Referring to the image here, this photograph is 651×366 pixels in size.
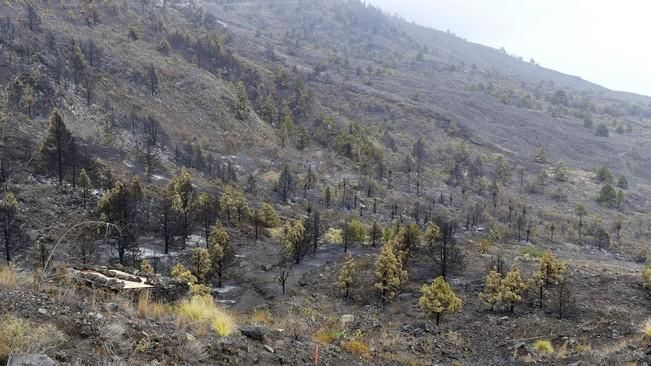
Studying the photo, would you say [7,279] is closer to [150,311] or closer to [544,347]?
[150,311]

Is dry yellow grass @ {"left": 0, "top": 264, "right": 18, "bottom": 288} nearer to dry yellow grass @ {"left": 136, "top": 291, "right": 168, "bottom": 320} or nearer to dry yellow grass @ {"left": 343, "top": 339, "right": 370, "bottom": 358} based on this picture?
dry yellow grass @ {"left": 136, "top": 291, "right": 168, "bottom": 320}

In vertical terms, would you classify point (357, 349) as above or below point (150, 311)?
below

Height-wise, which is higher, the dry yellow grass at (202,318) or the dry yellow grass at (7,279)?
the dry yellow grass at (7,279)

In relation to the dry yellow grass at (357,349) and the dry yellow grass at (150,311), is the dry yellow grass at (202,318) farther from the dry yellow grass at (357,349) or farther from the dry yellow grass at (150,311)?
the dry yellow grass at (357,349)

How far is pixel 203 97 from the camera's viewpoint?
86.4 m

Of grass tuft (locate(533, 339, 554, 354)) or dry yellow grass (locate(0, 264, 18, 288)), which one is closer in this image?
dry yellow grass (locate(0, 264, 18, 288))

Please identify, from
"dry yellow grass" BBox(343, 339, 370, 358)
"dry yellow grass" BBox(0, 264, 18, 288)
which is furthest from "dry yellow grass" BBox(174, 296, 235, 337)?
"dry yellow grass" BBox(343, 339, 370, 358)

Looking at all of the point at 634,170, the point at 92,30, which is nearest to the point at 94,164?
the point at 92,30

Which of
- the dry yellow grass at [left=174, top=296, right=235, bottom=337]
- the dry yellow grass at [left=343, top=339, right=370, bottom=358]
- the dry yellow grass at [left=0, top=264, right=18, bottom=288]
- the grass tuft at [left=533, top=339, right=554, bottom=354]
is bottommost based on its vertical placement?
the grass tuft at [left=533, top=339, right=554, bottom=354]

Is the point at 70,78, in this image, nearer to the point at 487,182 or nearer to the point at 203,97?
the point at 203,97

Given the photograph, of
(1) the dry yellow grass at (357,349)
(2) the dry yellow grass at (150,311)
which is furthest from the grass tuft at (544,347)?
(2) the dry yellow grass at (150,311)

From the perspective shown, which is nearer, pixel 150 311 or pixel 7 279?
pixel 7 279

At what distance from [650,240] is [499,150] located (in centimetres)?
5022

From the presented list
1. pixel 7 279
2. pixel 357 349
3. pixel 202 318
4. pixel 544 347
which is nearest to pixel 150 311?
pixel 202 318
